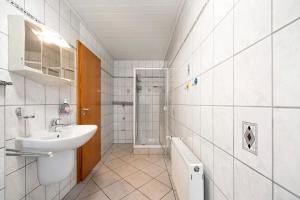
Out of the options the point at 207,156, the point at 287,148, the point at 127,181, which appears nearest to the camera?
the point at 287,148

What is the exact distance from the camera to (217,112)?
2.89 feet

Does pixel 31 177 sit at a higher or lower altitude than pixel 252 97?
lower

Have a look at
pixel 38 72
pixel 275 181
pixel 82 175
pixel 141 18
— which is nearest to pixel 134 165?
pixel 82 175

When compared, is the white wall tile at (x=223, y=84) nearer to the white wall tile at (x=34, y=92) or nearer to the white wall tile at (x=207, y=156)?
the white wall tile at (x=207, y=156)

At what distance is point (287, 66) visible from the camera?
0.43m

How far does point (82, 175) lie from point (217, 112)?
6.45 feet

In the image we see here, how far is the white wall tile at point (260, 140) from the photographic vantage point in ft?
1.64

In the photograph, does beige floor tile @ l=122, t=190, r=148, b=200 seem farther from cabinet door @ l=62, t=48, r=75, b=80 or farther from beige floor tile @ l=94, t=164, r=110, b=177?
cabinet door @ l=62, t=48, r=75, b=80

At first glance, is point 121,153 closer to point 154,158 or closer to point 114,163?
point 114,163

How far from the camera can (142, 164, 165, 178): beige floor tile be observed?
90.2 inches

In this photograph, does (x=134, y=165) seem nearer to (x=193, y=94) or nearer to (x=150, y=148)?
(x=150, y=148)

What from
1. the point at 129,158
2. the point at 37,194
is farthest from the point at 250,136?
the point at 129,158

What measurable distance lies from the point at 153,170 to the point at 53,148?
65.0 inches

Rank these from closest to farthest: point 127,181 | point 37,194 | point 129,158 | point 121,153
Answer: point 37,194
point 127,181
point 129,158
point 121,153
